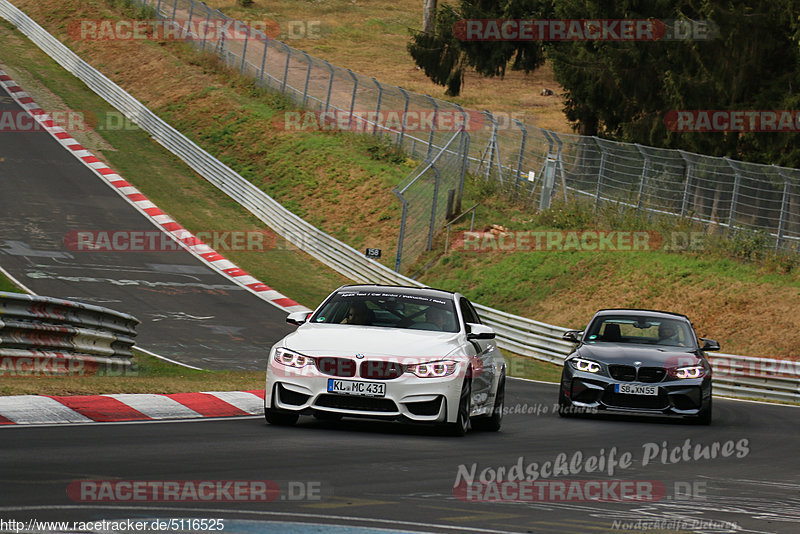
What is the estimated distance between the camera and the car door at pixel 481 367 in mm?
11305

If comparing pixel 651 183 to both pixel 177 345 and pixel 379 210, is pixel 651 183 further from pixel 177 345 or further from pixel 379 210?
pixel 177 345

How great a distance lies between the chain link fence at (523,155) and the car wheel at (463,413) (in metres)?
17.6

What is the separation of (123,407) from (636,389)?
635 cm

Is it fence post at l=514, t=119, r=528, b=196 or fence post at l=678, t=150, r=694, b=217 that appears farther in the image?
fence post at l=514, t=119, r=528, b=196

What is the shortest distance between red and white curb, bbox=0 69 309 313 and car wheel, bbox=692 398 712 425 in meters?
14.2

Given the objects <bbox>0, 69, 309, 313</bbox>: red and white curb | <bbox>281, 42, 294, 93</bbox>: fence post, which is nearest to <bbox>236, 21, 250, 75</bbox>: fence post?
<bbox>281, 42, 294, 93</bbox>: fence post

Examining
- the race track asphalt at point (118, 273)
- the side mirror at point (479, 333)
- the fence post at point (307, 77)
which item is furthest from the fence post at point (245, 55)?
the side mirror at point (479, 333)

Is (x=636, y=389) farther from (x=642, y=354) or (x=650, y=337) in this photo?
(x=650, y=337)

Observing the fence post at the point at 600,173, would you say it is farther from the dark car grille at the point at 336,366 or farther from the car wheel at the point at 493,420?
the dark car grille at the point at 336,366

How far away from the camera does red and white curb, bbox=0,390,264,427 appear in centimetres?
998

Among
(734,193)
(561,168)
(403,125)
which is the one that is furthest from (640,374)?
(403,125)

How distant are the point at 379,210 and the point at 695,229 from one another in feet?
41.0

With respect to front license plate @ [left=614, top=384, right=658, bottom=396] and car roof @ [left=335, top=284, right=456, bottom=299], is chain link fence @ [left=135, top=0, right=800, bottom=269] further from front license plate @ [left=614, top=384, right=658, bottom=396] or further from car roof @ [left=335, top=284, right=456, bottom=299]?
car roof @ [left=335, top=284, right=456, bottom=299]

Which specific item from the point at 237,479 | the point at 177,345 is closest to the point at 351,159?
the point at 177,345
